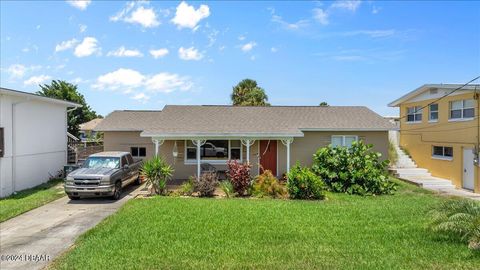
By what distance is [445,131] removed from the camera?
2156 centimetres

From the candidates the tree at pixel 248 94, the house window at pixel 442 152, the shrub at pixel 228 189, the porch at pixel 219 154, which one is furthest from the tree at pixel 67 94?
the house window at pixel 442 152

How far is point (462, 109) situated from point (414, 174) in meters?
5.00

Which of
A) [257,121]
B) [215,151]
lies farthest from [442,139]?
[215,151]

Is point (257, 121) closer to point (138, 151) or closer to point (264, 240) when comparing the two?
point (138, 151)

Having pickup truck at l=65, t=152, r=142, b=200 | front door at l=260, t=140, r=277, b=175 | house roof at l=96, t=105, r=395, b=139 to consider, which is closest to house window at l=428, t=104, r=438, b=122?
house roof at l=96, t=105, r=395, b=139

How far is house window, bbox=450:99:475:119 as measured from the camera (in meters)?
19.3

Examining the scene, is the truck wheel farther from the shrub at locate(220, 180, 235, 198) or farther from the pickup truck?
the shrub at locate(220, 180, 235, 198)

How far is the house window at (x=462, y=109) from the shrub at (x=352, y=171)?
19.4ft

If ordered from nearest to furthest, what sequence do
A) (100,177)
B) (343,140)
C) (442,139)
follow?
1. (100,177)
2. (343,140)
3. (442,139)

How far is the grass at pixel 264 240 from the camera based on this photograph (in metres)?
7.05

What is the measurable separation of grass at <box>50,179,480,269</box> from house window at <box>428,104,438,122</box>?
39.1 ft

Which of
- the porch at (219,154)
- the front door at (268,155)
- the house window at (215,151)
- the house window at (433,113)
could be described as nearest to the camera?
the porch at (219,154)

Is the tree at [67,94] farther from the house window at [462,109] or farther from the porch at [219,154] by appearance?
the house window at [462,109]

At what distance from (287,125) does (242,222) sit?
10.7 meters
